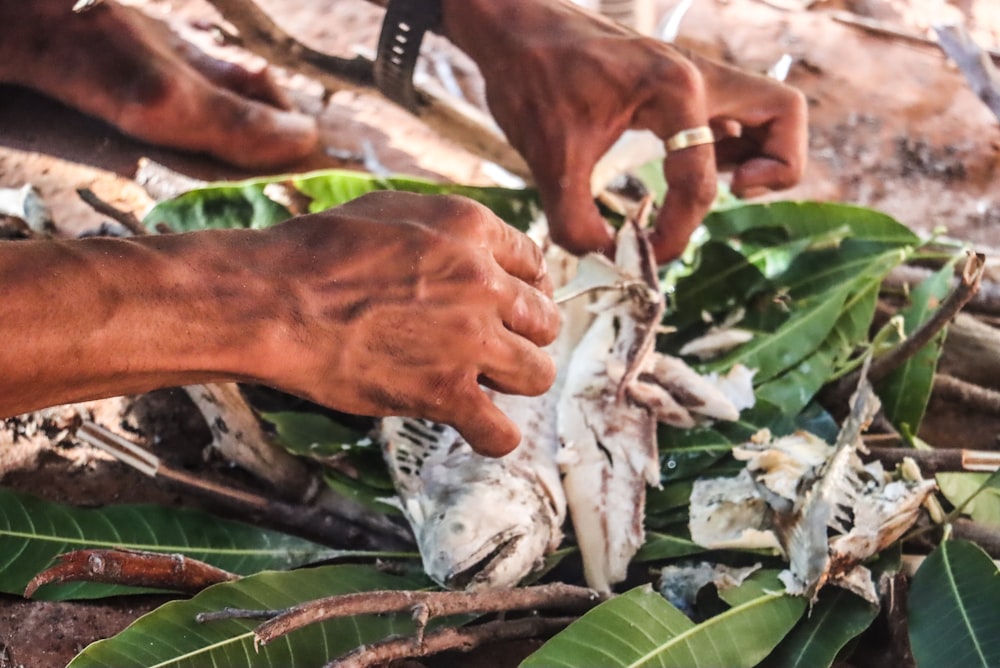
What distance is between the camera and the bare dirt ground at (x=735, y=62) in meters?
1.17

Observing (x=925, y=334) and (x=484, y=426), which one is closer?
(x=484, y=426)

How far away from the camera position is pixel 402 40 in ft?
4.98

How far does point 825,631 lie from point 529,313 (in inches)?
21.5

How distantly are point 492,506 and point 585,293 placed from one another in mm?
427

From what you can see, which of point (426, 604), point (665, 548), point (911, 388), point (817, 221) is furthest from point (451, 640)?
point (817, 221)

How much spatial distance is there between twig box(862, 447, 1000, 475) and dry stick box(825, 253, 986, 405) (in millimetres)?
151

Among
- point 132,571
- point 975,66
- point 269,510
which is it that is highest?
point 975,66

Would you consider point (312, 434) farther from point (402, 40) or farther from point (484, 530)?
point (402, 40)

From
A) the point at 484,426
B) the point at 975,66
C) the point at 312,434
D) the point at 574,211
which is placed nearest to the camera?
the point at 484,426

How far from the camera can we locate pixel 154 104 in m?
1.76

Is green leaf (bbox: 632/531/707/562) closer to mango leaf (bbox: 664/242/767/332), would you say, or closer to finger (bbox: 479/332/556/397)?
finger (bbox: 479/332/556/397)

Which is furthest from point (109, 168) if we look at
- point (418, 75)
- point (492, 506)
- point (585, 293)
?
point (492, 506)

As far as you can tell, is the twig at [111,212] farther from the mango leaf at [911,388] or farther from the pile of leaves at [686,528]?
the mango leaf at [911,388]

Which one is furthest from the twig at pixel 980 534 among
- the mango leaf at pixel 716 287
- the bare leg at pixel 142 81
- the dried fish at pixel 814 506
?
the bare leg at pixel 142 81
